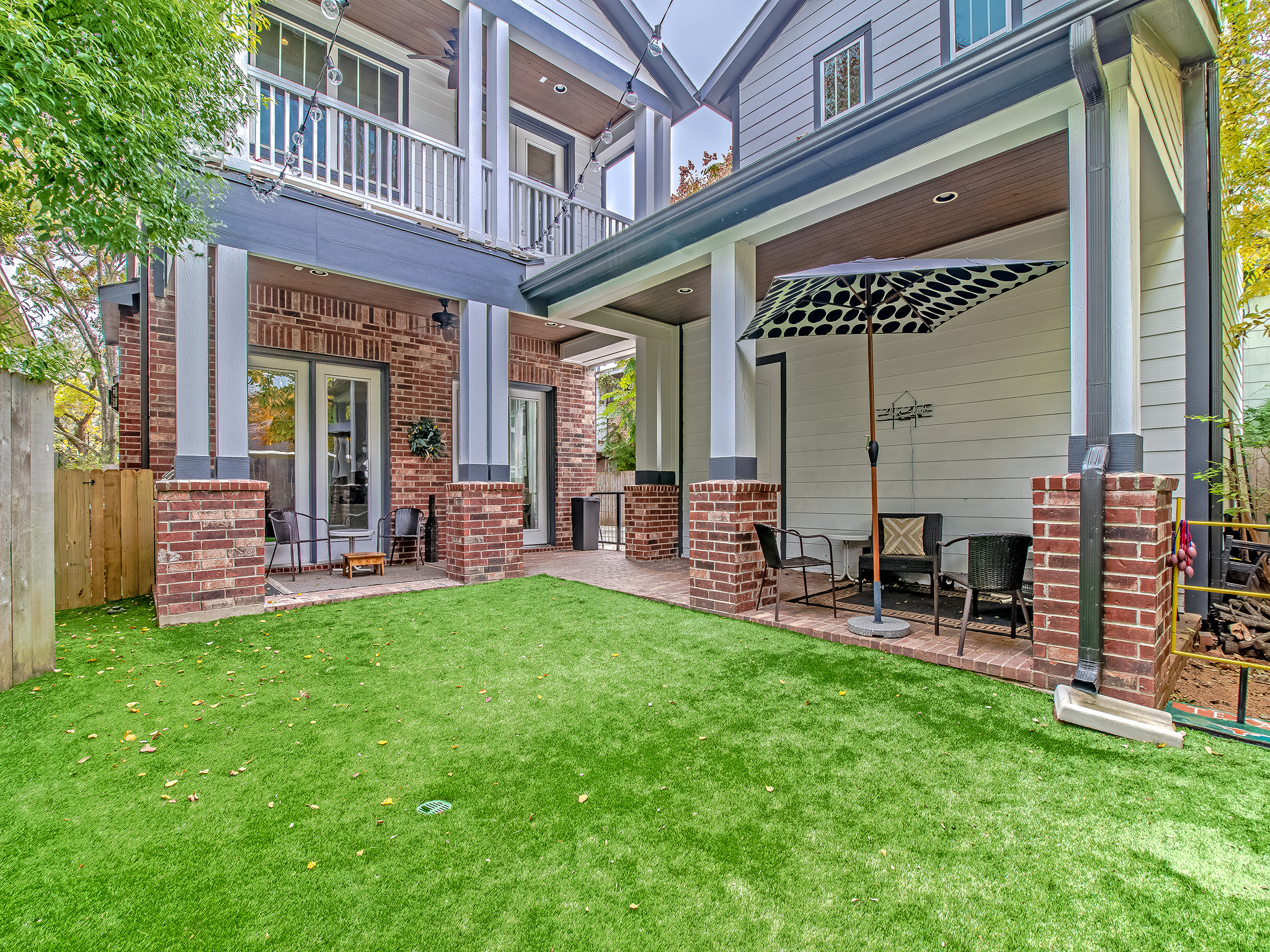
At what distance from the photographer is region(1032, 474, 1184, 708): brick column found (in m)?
2.48

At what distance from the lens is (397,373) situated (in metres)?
7.18

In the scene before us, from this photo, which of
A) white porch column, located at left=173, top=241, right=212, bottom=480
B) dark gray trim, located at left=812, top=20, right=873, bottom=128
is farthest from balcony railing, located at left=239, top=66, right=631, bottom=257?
dark gray trim, located at left=812, top=20, right=873, bottom=128

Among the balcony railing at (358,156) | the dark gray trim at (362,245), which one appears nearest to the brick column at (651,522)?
the dark gray trim at (362,245)

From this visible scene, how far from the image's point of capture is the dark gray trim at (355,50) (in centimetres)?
622

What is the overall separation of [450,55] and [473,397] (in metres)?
4.36

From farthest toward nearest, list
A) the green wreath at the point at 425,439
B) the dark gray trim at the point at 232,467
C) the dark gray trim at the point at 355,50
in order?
the green wreath at the point at 425,439, the dark gray trim at the point at 355,50, the dark gray trim at the point at 232,467

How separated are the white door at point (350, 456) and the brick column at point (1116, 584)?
258 inches

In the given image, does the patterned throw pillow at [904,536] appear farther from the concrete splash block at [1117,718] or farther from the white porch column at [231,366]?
the white porch column at [231,366]

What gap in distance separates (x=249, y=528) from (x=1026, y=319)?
249 inches

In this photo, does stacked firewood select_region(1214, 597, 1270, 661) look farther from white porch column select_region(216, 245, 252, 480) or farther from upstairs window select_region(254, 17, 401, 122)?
upstairs window select_region(254, 17, 401, 122)

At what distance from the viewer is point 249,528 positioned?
14.7 feet

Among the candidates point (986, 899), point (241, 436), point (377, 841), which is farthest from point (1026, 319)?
point (241, 436)

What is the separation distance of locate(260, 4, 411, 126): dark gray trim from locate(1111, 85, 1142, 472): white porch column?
6.85m

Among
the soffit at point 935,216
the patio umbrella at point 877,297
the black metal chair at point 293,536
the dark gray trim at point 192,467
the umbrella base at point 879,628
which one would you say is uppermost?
the soffit at point 935,216
